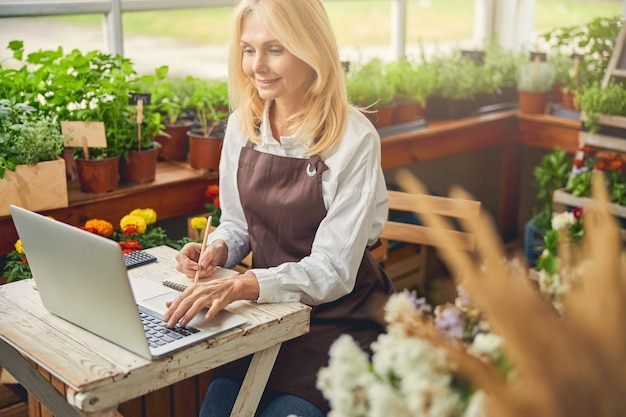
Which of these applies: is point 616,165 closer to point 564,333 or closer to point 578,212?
point 578,212

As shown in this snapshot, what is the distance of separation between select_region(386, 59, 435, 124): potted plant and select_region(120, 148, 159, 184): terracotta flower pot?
1.43 metres

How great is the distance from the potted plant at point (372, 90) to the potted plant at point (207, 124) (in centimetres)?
63

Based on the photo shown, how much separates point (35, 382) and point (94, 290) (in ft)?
1.23

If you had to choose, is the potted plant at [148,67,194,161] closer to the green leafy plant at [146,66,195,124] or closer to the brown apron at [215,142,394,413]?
the green leafy plant at [146,66,195,124]

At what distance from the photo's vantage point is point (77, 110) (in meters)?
2.76

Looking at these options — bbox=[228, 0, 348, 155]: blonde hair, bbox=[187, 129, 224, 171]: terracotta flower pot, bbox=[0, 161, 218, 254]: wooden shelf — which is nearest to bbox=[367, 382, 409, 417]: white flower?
bbox=[228, 0, 348, 155]: blonde hair

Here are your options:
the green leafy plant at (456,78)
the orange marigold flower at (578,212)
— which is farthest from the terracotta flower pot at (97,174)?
the green leafy plant at (456,78)

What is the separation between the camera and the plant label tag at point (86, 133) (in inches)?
105

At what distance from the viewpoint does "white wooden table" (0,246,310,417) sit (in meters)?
1.54

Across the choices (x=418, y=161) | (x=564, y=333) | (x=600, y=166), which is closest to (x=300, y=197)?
(x=564, y=333)

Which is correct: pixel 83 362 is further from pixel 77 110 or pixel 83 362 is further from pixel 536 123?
pixel 536 123

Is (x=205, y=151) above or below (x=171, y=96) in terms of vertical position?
below

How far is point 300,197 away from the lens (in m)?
2.16

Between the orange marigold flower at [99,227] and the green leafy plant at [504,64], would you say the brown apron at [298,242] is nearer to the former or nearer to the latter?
the orange marigold flower at [99,227]
